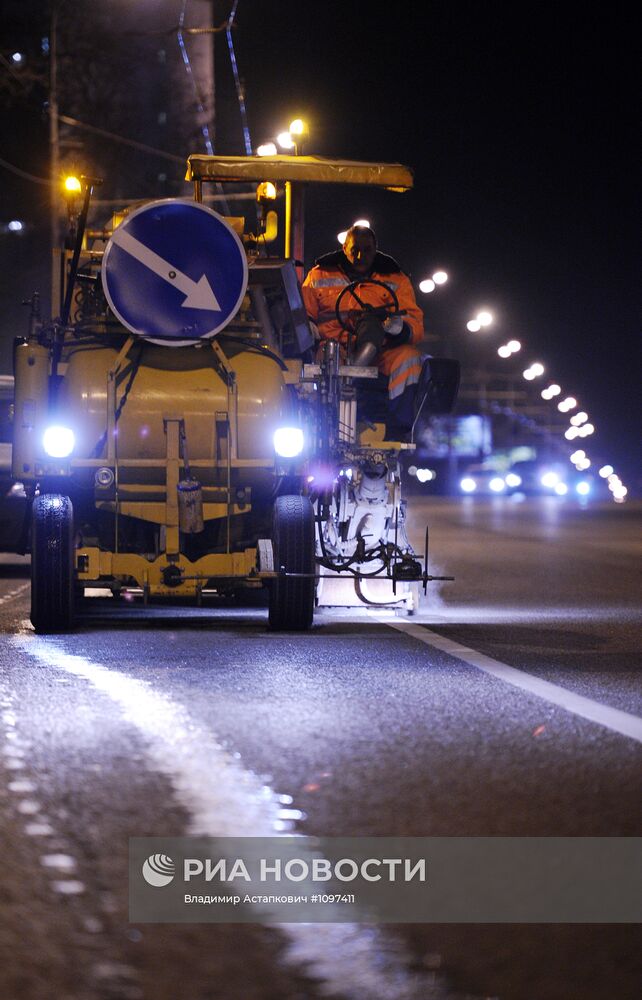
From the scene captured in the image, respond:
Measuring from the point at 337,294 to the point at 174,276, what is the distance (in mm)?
1966

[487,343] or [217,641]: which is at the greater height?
[487,343]

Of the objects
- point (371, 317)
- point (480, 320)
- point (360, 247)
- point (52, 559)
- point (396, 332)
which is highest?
point (480, 320)

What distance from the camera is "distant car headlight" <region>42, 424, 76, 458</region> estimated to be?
10773 millimetres

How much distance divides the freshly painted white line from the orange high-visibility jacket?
4268mm

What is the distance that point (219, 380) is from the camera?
1095cm

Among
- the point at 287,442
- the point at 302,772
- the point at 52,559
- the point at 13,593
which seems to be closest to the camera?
the point at 302,772

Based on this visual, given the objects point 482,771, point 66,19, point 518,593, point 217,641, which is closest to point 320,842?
point 482,771

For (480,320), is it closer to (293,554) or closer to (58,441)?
(293,554)

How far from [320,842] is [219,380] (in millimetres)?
6305

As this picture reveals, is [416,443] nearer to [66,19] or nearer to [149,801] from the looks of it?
[149,801]

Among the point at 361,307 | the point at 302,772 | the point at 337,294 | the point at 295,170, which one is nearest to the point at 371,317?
the point at 361,307

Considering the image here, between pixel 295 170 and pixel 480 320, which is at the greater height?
pixel 480 320

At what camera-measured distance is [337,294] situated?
12633 mm

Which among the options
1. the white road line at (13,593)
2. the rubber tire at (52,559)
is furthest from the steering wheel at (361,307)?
the white road line at (13,593)
